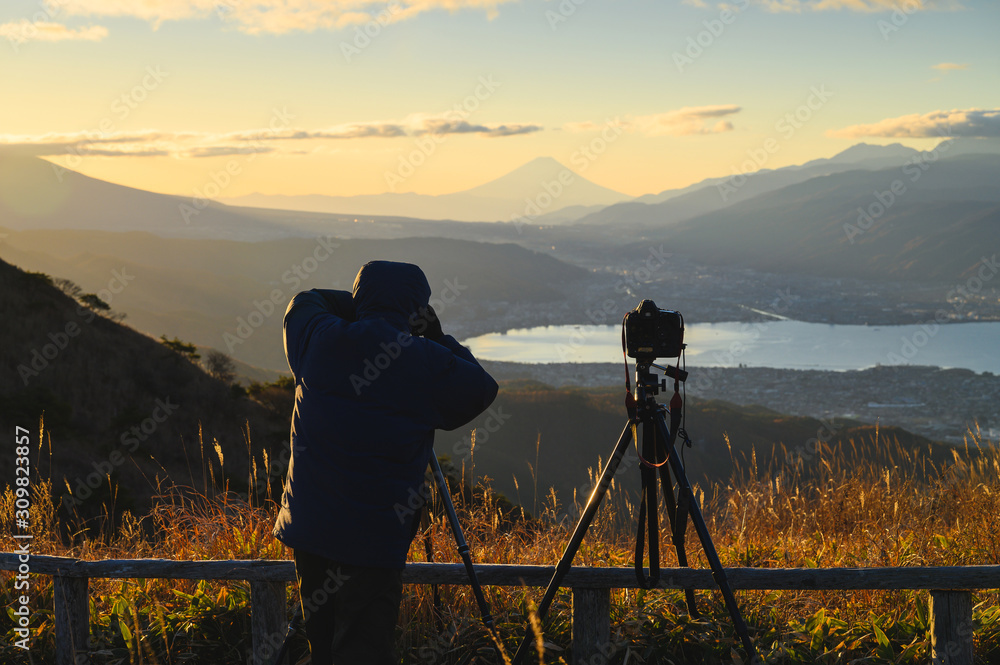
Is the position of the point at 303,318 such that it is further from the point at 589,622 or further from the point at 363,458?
the point at 589,622

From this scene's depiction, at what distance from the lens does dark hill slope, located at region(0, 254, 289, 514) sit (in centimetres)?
1615

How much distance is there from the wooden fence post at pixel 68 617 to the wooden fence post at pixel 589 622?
2.27 metres

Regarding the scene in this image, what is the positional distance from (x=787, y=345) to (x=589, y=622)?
12872 cm

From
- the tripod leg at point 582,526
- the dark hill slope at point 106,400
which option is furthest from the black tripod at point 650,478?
the dark hill slope at point 106,400

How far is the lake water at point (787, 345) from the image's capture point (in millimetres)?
102625

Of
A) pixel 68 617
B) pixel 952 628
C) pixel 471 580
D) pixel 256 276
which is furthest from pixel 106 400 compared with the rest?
pixel 256 276

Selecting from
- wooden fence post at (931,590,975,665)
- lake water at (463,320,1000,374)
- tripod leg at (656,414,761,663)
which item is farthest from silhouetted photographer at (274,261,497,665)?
lake water at (463,320,1000,374)

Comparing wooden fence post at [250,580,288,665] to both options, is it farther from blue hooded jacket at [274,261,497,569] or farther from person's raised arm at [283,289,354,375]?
person's raised arm at [283,289,354,375]

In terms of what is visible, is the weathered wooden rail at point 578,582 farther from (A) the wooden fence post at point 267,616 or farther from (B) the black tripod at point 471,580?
(B) the black tripod at point 471,580

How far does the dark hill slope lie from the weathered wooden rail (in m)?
13.0

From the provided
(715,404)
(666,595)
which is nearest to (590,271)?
(715,404)

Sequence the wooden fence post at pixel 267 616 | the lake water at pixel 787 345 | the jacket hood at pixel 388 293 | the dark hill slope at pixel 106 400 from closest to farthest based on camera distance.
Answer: the jacket hood at pixel 388 293, the wooden fence post at pixel 267 616, the dark hill slope at pixel 106 400, the lake water at pixel 787 345

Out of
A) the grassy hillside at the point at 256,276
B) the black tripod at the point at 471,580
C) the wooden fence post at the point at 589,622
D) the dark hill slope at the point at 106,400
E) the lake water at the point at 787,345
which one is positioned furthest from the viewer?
the grassy hillside at the point at 256,276

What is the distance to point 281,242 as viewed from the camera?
650 feet
